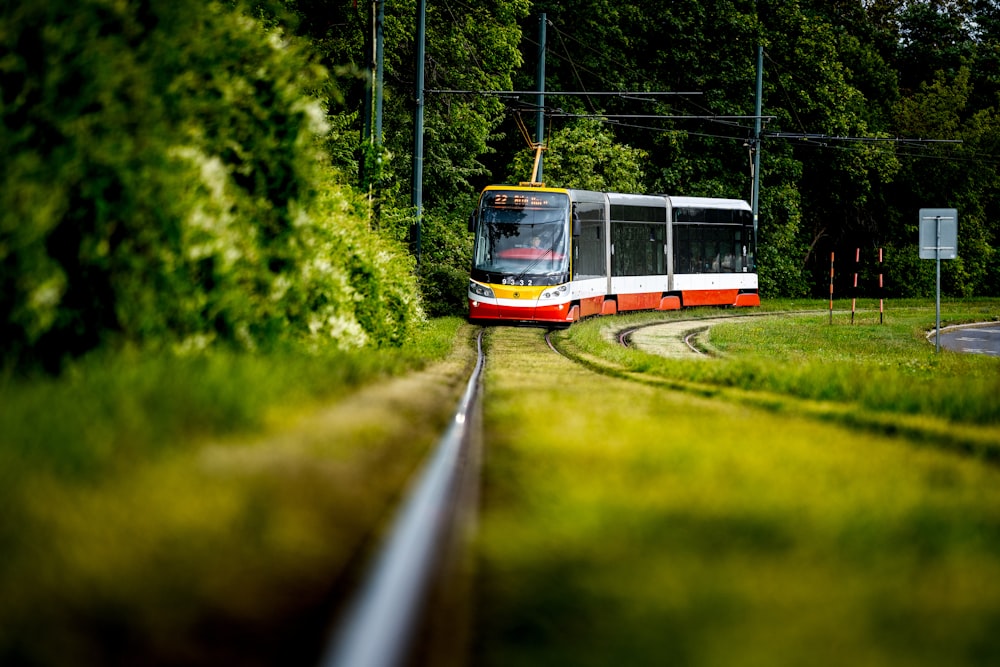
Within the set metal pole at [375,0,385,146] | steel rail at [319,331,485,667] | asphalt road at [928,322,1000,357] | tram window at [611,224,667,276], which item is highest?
metal pole at [375,0,385,146]

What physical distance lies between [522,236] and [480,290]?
1.69m

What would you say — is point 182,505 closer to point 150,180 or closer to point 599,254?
point 150,180

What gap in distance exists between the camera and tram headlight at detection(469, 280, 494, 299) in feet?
96.4

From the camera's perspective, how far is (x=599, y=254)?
32.6 meters

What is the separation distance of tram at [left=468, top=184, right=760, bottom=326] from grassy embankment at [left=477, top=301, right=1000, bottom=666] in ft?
62.2

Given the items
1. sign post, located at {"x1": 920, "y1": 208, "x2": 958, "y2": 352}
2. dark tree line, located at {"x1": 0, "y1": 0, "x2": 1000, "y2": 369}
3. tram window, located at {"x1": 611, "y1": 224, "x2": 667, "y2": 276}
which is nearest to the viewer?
dark tree line, located at {"x1": 0, "y1": 0, "x2": 1000, "y2": 369}

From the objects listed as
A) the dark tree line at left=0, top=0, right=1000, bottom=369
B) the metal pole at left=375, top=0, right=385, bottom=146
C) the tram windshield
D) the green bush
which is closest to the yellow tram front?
the tram windshield

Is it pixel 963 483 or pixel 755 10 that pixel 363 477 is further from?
pixel 755 10

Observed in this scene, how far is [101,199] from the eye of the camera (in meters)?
7.48

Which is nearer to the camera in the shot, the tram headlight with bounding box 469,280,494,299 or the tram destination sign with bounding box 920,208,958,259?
the tram destination sign with bounding box 920,208,958,259

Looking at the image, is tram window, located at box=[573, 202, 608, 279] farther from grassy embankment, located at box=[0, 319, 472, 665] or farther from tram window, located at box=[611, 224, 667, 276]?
grassy embankment, located at box=[0, 319, 472, 665]

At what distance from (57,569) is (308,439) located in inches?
107

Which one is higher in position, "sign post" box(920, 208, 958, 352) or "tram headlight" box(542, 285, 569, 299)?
"sign post" box(920, 208, 958, 352)

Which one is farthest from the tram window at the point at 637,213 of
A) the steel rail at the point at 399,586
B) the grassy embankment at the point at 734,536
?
the steel rail at the point at 399,586
